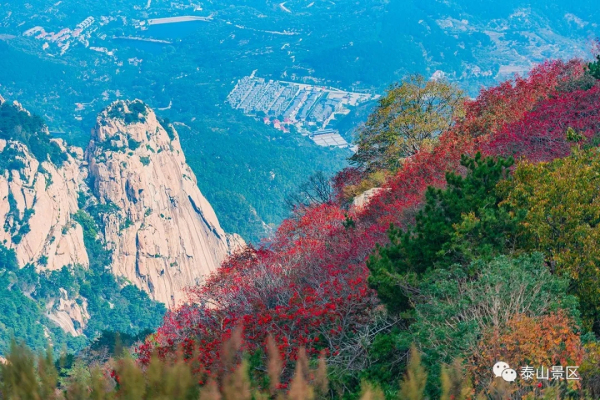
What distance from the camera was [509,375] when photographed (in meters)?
8.76

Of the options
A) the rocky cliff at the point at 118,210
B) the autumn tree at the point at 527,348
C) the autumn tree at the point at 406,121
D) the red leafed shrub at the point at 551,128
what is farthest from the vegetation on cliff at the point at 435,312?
the rocky cliff at the point at 118,210

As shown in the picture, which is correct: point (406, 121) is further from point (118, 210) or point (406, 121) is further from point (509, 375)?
point (118, 210)

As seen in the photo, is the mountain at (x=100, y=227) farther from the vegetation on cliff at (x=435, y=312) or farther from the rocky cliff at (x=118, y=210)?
the vegetation on cliff at (x=435, y=312)

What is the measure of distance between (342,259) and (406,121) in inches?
622

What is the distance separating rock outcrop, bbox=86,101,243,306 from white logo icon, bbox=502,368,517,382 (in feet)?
301

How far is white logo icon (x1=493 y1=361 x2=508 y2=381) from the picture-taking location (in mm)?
8800

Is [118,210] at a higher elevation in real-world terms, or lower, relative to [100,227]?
higher

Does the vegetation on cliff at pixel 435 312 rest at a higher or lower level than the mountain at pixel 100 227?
higher

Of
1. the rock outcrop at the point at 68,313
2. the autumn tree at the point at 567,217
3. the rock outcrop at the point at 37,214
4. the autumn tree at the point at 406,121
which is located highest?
the autumn tree at the point at 567,217

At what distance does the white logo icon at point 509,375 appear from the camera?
342 inches

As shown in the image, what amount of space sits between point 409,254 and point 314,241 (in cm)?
943

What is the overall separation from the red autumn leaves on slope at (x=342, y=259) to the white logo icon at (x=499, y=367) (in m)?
3.47

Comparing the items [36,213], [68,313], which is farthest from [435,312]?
[36,213]

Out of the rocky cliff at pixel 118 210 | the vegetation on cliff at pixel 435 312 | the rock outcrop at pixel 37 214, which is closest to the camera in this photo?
the vegetation on cliff at pixel 435 312
